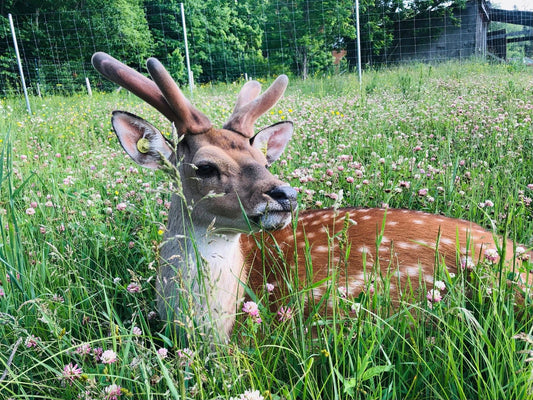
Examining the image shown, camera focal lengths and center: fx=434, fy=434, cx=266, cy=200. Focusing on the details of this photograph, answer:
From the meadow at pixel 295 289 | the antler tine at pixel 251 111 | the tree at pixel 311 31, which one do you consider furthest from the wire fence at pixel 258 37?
the antler tine at pixel 251 111

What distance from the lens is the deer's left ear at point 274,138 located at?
103 inches

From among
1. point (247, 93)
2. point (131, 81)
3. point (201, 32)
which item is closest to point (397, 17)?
point (201, 32)

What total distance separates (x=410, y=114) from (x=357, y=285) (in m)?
4.15

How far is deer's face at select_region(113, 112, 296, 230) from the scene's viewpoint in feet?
6.32

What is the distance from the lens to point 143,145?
2314 mm

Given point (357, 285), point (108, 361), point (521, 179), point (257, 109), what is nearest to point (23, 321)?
point (108, 361)

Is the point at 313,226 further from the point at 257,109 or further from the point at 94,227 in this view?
the point at 94,227

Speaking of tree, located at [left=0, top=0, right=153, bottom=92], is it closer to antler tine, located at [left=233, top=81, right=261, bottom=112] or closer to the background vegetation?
the background vegetation

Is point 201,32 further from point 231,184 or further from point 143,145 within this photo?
point 231,184

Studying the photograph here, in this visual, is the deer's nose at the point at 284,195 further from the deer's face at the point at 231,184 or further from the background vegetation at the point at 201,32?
the background vegetation at the point at 201,32

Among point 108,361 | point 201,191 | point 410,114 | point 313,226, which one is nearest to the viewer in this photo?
point 108,361

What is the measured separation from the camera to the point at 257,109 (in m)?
2.61

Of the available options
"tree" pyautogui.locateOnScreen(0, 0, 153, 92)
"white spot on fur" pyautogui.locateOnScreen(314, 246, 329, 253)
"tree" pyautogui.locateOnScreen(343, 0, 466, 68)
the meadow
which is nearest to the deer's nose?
the meadow

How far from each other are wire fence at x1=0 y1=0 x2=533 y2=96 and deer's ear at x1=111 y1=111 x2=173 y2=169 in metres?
23.0
